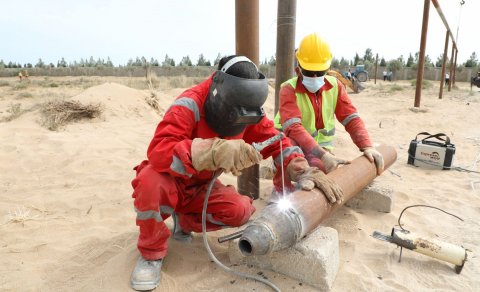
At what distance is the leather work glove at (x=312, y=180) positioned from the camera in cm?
238

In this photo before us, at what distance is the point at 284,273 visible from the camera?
7.32 ft

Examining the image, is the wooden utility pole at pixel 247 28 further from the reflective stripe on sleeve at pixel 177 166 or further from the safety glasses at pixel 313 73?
the reflective stripe on sleeve at pixel 177 166

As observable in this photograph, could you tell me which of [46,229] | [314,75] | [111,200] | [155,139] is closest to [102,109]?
[111,200]

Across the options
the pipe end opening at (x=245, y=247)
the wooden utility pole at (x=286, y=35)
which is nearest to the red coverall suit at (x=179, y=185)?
the pipe end opening at (x=245, y=247)

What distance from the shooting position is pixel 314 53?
3332 millimetres

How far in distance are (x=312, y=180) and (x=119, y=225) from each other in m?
1.79

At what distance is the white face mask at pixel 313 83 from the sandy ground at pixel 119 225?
47.2 inches

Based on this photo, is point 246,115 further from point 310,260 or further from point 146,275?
point 146,275

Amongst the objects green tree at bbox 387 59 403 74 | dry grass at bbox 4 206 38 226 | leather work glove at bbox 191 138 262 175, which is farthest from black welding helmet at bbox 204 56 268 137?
green tree at bbox 387 59 403 74

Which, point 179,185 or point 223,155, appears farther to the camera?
point 179,185

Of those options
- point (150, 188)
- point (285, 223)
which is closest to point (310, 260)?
point (285, 223)

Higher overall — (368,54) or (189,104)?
(368,54)

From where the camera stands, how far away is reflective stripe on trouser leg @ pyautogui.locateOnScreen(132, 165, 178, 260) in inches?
84.2

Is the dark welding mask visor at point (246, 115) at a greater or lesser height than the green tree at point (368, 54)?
lesser
